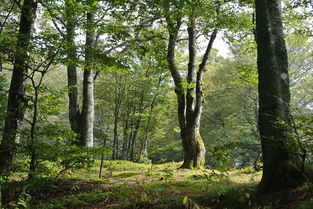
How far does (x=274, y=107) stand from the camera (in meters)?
3.00

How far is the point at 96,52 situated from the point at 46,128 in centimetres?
204

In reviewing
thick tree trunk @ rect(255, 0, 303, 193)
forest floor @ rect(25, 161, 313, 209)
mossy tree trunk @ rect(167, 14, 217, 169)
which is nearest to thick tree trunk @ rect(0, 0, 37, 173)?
forest floor @ rect(25, 161, 313, 209)

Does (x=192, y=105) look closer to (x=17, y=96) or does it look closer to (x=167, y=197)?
(x=167, y=197)

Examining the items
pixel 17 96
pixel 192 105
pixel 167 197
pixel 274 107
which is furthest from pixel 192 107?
pixel 274 107

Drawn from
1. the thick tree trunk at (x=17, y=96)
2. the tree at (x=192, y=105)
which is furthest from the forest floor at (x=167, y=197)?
the tree at (x=192, y=105)

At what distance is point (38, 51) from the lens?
190 inches

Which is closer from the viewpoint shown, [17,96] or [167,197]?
[167,197]

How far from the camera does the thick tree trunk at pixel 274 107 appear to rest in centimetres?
277

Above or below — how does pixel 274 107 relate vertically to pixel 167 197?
above

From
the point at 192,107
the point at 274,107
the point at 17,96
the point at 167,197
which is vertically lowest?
the point at 167,197

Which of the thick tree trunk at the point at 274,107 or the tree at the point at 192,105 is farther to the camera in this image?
the tree at the point at 192,105

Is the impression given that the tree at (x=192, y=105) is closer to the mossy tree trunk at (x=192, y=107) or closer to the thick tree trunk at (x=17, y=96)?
the mossy tree trunk at (x=192, y=107)

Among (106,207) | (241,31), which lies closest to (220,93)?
(241,31)

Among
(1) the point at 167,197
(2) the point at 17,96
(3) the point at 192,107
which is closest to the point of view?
(1) the point at 167,197
